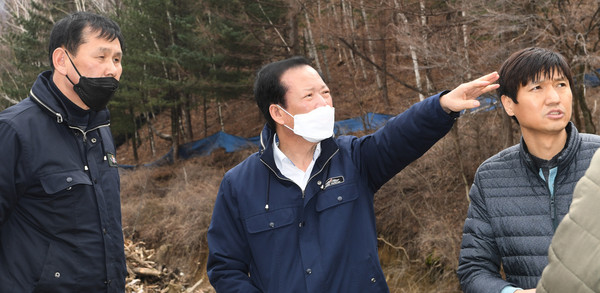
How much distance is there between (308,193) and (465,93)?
0.87 metres

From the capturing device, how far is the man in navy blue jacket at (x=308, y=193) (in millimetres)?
2402

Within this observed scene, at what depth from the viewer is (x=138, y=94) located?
21.4 metres

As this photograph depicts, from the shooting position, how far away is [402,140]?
238 cm

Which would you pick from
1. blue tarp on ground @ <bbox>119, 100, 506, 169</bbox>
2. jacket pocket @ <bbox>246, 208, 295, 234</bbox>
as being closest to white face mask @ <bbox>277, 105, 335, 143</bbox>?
jacket pocket @ <bbox>246, 208, 295, 234</bbox>

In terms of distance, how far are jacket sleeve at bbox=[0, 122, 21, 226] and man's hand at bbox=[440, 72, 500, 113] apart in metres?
2.11

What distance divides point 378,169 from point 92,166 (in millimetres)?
1579

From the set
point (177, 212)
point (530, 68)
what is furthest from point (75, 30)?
point (177, 212)

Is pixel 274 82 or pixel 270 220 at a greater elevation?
pixel 274 82

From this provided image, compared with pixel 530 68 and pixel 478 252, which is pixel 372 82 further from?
pixel 478 252

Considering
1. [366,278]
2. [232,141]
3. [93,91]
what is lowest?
[232,141]

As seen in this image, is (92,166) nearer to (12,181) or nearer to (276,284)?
(12,181)

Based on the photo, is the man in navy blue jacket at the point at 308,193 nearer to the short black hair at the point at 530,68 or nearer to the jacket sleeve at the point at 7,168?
the short black hair at the point at 530,68

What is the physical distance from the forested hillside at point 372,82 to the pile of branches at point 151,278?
0.18ft

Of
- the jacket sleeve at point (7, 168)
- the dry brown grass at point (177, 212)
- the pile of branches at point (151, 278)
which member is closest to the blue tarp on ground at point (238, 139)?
the dry brown grass at point (177, 212)
